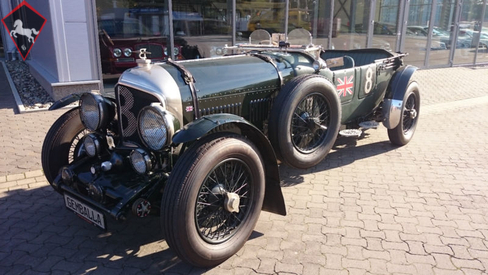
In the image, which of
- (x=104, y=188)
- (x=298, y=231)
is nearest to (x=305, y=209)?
(x=298, y=231)

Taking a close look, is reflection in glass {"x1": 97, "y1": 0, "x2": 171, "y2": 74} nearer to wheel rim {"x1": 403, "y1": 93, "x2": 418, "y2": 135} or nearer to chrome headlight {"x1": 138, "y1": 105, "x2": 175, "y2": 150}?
wheel rim {"x1": 403, "y1": 93, "x2": 418, "y2": 135}

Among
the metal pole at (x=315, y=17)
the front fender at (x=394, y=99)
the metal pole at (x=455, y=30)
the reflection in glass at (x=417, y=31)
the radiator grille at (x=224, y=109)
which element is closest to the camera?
the radiator grille at (x=224, y=109)

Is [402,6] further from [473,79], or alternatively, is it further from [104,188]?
[104,188]

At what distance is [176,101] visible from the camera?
3.02 m

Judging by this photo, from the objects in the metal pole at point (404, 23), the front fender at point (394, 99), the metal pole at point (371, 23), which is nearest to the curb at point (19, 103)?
the front fender at point (394, 99)

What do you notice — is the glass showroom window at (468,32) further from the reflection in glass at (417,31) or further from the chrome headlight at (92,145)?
the chrome headlight at (92,145)

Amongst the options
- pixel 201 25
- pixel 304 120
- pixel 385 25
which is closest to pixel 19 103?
pixel 201 25

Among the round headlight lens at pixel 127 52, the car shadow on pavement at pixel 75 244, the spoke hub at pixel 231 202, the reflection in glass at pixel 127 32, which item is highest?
the reflection in glass at pixel 127 32

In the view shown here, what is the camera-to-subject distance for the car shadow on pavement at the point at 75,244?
2.74 m

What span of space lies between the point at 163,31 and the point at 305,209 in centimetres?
587

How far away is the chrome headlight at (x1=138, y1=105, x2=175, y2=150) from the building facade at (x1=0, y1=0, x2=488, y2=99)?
15.4 feet

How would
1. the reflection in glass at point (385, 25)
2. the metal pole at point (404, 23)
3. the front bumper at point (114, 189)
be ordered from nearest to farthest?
the front bumper at point (114, 189), the reflection in glass at point (385, 25), the metal pole at point (404, 23)

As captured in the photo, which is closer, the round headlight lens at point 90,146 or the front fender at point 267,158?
the front fender at point 267,158

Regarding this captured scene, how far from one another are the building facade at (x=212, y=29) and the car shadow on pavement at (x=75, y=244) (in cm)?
400
